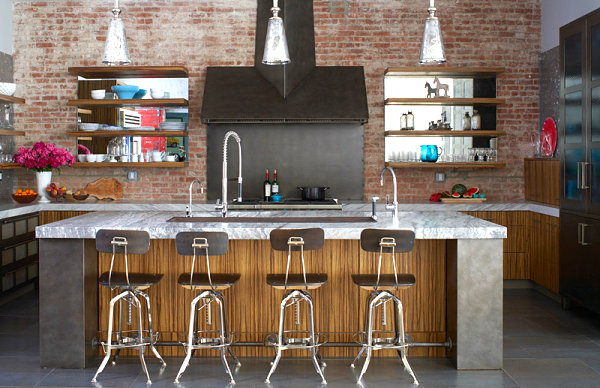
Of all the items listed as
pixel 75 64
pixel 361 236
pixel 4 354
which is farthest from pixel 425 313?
pixel 75 64

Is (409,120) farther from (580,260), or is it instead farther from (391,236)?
(391,236)

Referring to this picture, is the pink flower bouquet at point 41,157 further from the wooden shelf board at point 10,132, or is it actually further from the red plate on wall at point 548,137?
the red plate on wall at point 548,137

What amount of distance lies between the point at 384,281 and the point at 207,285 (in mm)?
1251

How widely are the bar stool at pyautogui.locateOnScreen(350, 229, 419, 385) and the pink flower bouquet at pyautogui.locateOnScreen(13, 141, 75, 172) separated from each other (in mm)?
4688

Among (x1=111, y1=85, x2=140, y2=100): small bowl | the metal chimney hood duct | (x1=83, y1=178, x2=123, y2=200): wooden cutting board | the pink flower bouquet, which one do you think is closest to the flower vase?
the pink flower bouquet

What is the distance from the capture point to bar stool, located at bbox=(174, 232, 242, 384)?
4.20m

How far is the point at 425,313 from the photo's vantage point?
491cm

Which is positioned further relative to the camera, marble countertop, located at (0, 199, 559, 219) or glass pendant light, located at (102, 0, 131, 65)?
marble countertop, located at (0, 199, 559, 219)

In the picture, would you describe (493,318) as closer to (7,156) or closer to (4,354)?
(4,354)

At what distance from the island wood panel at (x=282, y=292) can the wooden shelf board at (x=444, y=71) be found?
3480mm

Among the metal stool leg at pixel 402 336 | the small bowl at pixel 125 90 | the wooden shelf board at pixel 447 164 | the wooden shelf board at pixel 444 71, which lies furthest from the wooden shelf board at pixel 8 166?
the metal stool leg at pixel 402 336

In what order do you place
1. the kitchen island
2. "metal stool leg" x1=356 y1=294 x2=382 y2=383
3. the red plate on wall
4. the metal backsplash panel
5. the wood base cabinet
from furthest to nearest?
the metal backsplash panel → the red plate on wall → the wood base cabinet → the kitchen island → "metal stool leg" x1=356 y1=294 x2=382 y2=383

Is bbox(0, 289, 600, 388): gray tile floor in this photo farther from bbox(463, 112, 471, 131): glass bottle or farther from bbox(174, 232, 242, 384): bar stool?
bbox(463, 112, 471, 131): glass bottle

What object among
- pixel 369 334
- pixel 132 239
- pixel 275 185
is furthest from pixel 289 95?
pixel 369 334
